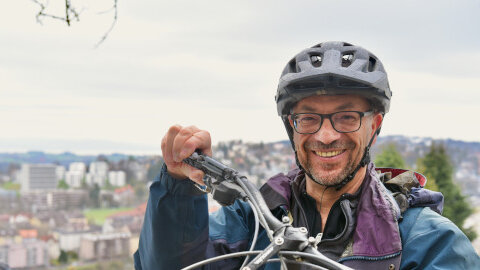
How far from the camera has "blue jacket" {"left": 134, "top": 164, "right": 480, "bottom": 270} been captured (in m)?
3.09

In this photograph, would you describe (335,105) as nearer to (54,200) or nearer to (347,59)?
(347,59)

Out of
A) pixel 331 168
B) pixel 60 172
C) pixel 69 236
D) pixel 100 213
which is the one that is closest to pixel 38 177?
pixel 60 172

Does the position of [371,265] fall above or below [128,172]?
above

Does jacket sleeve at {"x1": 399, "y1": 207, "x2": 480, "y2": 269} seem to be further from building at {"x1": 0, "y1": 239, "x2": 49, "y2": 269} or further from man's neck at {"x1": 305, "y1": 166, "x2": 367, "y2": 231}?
building at {"x1": 0, "y1": 239, "x2": 49, "y2": 269}

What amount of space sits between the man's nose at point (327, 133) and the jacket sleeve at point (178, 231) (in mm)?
817

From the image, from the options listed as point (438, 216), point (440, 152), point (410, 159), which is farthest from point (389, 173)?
point (410, 159)

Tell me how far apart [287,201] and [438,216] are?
0.96 m

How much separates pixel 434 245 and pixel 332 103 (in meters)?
1.10

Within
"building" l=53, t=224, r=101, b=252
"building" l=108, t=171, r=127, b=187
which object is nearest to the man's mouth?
"building" l=53, t=224, r=101, b=252

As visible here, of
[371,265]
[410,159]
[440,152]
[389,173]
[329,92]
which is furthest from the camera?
[410,159]

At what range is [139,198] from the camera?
435ft

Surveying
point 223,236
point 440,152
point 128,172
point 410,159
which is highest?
point 223,236

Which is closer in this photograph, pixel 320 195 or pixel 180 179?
pixel 180 179

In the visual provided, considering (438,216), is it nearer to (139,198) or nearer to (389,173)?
(389,173)
